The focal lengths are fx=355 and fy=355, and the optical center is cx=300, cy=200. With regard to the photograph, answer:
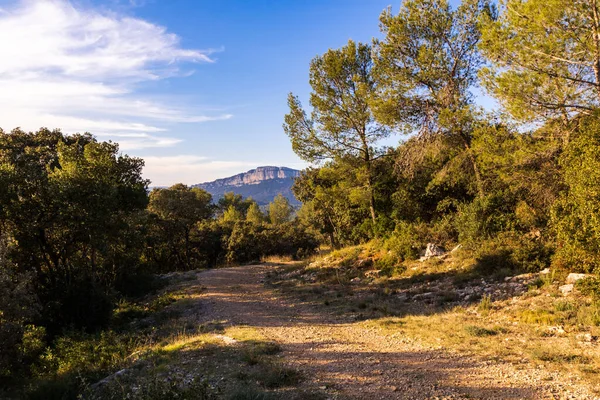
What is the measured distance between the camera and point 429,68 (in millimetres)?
16969

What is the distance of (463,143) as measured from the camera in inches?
685

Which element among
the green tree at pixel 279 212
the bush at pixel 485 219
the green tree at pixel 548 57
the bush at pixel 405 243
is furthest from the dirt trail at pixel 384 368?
the green tree at pixel 279 212

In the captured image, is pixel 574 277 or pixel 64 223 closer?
pixel 574 277

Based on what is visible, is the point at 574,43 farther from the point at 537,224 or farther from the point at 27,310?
the point at 27,310

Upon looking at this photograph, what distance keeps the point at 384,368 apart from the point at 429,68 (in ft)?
48.0

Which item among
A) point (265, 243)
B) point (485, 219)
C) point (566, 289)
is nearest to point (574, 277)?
point (566, 289)

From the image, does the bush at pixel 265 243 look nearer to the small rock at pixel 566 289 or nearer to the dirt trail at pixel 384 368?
the dirt trail at pixel 384 368

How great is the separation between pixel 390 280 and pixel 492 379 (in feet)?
31.4

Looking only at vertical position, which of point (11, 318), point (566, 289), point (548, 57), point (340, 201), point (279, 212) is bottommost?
point (566, 289)

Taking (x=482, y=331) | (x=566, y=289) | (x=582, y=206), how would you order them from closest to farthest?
1. (x=482, y=331)
2. (x=582, y=206)
3. (x=566, y=289)

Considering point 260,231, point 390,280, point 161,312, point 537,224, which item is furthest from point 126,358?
point 260,231

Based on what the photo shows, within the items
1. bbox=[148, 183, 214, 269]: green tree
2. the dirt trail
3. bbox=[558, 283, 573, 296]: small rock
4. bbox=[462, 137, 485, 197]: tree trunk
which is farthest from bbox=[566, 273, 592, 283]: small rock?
bbox=[148, 183, 214, 269]: green tree

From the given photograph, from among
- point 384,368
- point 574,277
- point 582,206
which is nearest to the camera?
point 384,368

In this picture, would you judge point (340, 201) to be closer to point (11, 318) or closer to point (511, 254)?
point (511, 254)
